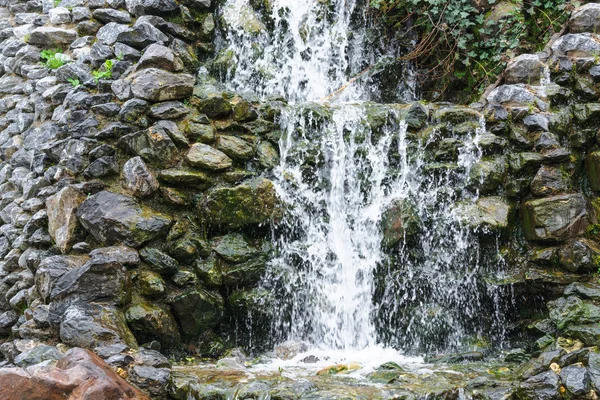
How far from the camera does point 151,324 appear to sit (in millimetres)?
5281

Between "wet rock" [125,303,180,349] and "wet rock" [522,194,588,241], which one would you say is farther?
"wet rock" [522,194,588,241]

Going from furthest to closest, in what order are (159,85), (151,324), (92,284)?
(159,85) < (151,324) < (92,284)

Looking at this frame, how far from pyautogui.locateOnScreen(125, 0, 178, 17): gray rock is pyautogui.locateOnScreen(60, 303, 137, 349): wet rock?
387 centimetres

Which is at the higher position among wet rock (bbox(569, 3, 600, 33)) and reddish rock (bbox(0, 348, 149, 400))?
wet rock (bbox(569, 3, 600, 33))

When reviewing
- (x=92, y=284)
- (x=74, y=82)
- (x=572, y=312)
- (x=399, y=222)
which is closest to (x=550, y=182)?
(x=572, y=312)

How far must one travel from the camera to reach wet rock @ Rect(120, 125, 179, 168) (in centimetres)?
595

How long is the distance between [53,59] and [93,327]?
3.86 m

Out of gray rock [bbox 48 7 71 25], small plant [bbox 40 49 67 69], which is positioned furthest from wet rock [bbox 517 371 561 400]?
gray rock [bbox 48 7 71 25]

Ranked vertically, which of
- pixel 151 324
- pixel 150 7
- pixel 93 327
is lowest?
pixel 151 324

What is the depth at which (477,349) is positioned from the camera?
5.68m

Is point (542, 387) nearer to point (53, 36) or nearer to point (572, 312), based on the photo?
point (572, 312)

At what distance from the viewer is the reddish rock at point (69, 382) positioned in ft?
12.2

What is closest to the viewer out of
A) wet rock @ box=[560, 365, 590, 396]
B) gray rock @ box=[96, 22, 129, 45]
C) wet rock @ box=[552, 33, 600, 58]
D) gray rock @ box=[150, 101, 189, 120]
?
wet rock @ box=[560, 365, 590, 396]

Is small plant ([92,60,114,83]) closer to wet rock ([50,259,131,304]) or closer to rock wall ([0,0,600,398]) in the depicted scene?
rock wall ([0,0,600,398])
